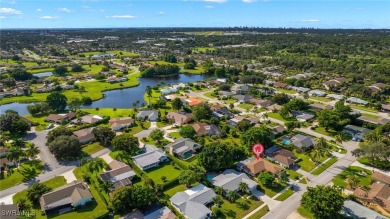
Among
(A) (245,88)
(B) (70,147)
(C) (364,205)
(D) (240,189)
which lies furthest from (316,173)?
(A) (245,88)

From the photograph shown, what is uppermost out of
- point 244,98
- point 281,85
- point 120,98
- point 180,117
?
point 281,85

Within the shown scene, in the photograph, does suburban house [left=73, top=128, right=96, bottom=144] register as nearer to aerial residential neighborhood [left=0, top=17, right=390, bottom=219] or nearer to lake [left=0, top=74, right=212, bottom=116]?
aerial residential neighborhood [left=0, top=17, right=390, bottom=219]

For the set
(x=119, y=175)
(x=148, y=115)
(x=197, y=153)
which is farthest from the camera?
(x=148, y=115)

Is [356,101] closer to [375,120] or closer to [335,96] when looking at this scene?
[335,96]

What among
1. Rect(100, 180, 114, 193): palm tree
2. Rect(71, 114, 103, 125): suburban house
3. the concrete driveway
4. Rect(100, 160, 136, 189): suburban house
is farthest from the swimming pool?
Rect(71, 114, 103, 125): suburban house

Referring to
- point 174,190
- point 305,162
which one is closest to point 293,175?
point 305,162

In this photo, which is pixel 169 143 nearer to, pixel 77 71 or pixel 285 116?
pixel 285 116

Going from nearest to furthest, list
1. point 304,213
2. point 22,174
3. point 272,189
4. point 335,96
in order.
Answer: point 304,213 < point 272,189 < point 22,174 < point 335,96

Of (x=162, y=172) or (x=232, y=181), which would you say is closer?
(x=232, y=181)
